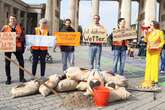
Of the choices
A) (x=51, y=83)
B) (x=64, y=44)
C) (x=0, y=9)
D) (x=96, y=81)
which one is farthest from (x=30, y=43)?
(x=0, y=9)

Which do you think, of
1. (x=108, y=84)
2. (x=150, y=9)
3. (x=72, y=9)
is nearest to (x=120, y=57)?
(x=108, y=84)

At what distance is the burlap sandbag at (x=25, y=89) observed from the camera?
36.3 feet

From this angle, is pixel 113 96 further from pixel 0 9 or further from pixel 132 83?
pixel 0 9

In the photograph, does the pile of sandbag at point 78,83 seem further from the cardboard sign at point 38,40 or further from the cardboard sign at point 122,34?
the cardboard sign at point 122,34

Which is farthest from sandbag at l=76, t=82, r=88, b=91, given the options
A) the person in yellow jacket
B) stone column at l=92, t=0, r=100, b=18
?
stone column at l=92, t=0, r=100, b=18

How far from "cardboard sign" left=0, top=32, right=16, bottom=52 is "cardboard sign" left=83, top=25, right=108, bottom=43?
9.40 ft

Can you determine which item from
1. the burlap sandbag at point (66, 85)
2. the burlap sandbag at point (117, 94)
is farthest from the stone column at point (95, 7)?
the burlap sandbag at point (117, 94)

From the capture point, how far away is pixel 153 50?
13.8 metres

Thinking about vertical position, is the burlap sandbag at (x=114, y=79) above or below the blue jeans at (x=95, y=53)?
below

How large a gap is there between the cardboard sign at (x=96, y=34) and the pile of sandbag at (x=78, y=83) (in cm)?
316

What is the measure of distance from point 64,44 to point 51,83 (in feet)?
12.5

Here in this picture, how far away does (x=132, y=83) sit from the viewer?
14.4 m

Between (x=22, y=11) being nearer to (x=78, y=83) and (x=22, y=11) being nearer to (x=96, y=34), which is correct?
(x=96, y=34)

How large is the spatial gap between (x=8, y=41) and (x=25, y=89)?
230 cm
